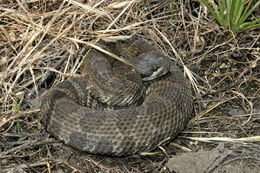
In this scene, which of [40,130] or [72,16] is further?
[72,16]

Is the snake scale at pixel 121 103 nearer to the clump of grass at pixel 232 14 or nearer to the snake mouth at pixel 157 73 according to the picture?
the snake mouth at pixel 157 73

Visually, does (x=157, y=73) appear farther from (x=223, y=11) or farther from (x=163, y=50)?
(x=223, y=11)

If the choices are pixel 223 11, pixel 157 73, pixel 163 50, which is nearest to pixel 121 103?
pixel 157 73

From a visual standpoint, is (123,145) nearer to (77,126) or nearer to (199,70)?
(77,126)

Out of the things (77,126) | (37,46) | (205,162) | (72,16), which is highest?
(72,16)

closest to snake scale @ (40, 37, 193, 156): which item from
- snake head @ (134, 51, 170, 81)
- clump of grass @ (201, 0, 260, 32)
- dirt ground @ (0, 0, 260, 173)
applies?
snake head @ (134, 51, 170, 81)

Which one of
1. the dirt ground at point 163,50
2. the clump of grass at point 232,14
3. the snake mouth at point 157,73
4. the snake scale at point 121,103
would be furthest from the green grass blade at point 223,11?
the snake mouth at point 157,73

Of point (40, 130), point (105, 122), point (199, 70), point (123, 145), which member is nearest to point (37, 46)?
point (40, 130)
